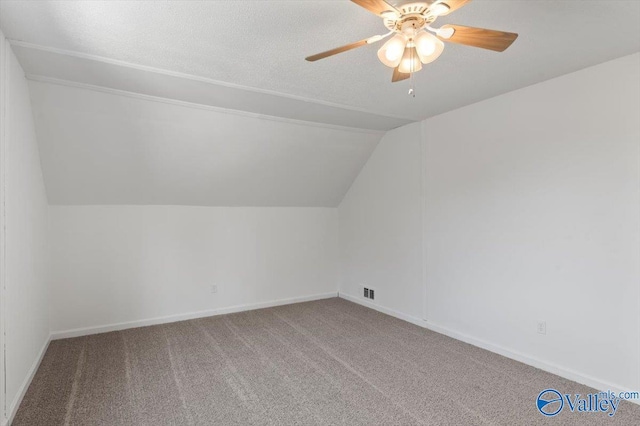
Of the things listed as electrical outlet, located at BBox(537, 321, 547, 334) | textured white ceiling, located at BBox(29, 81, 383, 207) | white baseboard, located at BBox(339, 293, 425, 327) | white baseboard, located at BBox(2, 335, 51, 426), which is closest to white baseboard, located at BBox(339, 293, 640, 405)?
white baseboard, located at BBox(339, 293, 425, 327)

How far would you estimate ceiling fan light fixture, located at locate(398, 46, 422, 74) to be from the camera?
1861 millimetres

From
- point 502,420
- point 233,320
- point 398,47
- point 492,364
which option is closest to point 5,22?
point 398,47

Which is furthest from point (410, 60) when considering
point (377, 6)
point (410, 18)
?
point (377, 6)

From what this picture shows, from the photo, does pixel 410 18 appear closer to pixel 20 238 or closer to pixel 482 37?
pixel 482 37

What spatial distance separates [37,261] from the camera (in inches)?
121

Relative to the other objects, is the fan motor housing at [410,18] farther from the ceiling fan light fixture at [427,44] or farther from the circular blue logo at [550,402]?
the circular blue logo at [550,402]

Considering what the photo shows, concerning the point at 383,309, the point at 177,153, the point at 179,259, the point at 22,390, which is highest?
the point at 177,153

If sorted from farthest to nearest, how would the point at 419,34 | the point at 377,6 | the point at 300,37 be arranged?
the point at 300,37 < the point at 419,34 < the point at 377,6

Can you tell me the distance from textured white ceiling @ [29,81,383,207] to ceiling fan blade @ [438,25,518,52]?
2456 millimetres

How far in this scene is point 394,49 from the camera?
1758 mm

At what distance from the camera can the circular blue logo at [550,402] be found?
2.33 metres

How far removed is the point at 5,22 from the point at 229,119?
6.12 feet

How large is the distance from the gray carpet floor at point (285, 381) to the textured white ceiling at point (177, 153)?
1545mm

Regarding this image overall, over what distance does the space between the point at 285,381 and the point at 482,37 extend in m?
2.57
